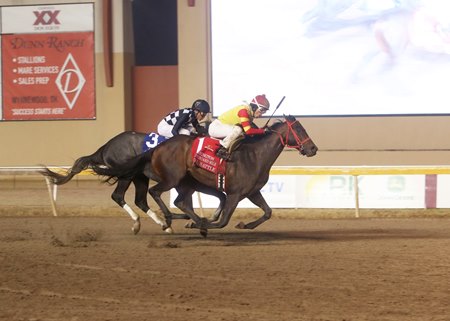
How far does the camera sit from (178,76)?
78.4 feet

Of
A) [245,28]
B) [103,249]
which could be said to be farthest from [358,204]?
[245,28]

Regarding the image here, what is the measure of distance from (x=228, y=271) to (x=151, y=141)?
4.22 meters

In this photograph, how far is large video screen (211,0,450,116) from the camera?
21047 mm

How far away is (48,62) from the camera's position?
24438 millimetres

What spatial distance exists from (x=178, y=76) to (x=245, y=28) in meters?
2.86

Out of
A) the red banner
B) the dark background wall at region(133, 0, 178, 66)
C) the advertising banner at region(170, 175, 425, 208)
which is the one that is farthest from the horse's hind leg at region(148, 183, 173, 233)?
the dark background wall at region(133, 0, 178, 66)

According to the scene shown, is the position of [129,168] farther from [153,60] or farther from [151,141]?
A: [153,60]

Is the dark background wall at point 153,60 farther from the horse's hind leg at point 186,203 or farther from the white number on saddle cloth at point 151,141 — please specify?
the horse's hind leg at point 186,203

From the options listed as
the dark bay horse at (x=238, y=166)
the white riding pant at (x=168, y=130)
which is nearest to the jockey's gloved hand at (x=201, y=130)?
the white riding pant at (x=168, y=130)

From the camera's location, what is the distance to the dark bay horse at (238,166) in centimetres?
1161

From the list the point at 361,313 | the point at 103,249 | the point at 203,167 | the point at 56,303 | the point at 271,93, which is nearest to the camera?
the point at 361,313

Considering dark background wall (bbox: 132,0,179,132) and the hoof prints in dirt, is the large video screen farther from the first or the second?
the hoof prints in dirt

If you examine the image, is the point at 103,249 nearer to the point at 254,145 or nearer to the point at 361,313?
the point at 254,145

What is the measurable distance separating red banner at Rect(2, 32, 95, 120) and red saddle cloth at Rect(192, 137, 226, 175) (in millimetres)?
12905
